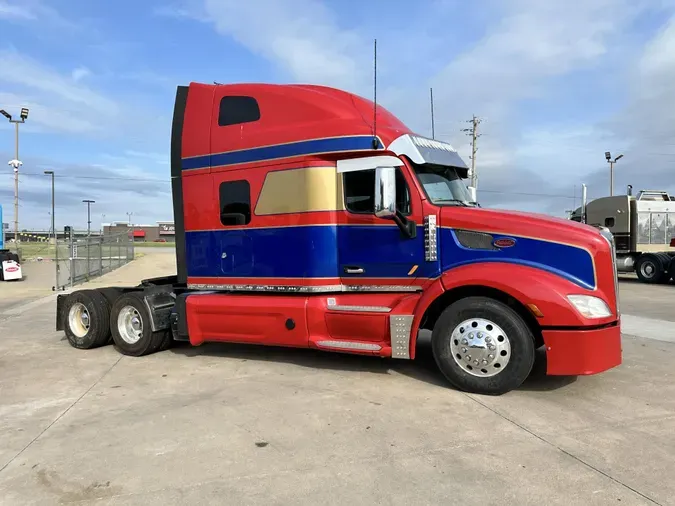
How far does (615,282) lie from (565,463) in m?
2.22

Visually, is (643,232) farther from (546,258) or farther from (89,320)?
(89,320)

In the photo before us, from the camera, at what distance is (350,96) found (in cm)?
620

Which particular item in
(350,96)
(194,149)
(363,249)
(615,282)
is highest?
(350,96)

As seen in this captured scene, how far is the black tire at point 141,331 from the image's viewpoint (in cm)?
689

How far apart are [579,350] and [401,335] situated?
66.6 inches

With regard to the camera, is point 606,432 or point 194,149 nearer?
point 606,432

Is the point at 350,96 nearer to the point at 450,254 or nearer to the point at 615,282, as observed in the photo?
the point at 450,254

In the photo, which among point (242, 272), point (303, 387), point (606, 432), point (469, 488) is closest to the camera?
point (469, 488)

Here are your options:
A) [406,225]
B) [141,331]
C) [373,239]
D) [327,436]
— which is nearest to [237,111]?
[373,239]

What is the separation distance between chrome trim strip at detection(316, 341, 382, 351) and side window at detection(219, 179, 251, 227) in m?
1.80

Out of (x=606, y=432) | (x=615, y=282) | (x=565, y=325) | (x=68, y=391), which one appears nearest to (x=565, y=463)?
(x=606, y=432)

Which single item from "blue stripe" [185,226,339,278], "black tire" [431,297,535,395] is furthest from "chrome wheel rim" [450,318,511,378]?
"blue stripe" [185,226,339,278]

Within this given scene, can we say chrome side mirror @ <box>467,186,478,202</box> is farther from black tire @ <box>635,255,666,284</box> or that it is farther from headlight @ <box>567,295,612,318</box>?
black tire @ <box>635,255,666,284</box>

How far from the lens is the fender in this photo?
15.5 feet
